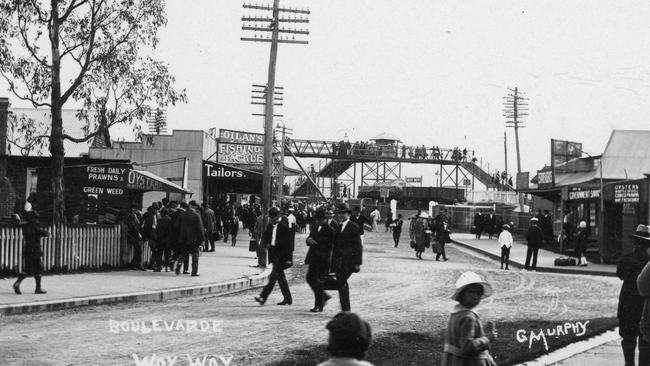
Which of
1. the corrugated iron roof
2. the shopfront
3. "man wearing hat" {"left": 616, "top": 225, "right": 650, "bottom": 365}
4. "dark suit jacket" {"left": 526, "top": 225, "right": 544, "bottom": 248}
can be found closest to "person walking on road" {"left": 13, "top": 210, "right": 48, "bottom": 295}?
"man wearing hat" {"left": 616, "top": 225, "right": 650, "bottom": 365}

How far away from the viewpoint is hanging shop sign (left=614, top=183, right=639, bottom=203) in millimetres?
26641

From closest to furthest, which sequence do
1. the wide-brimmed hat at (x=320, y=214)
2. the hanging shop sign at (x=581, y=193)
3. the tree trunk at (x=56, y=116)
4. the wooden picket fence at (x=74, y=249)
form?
the wide-brimmed hat at (x=320, y=214) → the wooden picket fence at (x=74, y=249) → the tree trunk at (x=56, y=116) → the hanging shop sign at (x=581, y=193)

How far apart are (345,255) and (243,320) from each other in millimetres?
1864

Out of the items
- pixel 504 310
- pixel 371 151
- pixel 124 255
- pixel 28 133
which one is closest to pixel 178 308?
pixel 504 310

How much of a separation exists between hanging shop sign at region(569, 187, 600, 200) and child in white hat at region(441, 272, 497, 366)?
2486cm

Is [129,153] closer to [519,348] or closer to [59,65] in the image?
[59,65]

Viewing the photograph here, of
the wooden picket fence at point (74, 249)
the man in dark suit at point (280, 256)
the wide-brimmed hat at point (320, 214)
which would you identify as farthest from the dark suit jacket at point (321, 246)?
the wooden picket fence at point (74, 249)

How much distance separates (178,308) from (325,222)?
→ 2.73 metres

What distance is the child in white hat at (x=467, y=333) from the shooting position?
5484 mm

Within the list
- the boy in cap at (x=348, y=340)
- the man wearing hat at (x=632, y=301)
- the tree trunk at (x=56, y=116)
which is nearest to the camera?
the boy in cap at (x=348, y=340)

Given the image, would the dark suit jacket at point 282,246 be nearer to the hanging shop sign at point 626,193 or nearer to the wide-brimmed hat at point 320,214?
the wide-brimmed hat at point 320,214

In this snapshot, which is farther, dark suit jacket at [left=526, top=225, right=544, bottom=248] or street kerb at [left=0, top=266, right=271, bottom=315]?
dark suit jacket at [left=526, top=225, right=544, bottom=248]

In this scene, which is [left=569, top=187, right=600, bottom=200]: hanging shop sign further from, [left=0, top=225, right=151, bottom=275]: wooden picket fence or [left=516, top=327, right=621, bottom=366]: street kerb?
[left=516, top=327, right=621, bottom=366]: street kerb

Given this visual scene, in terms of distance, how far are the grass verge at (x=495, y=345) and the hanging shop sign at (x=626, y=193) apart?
1513 cm
